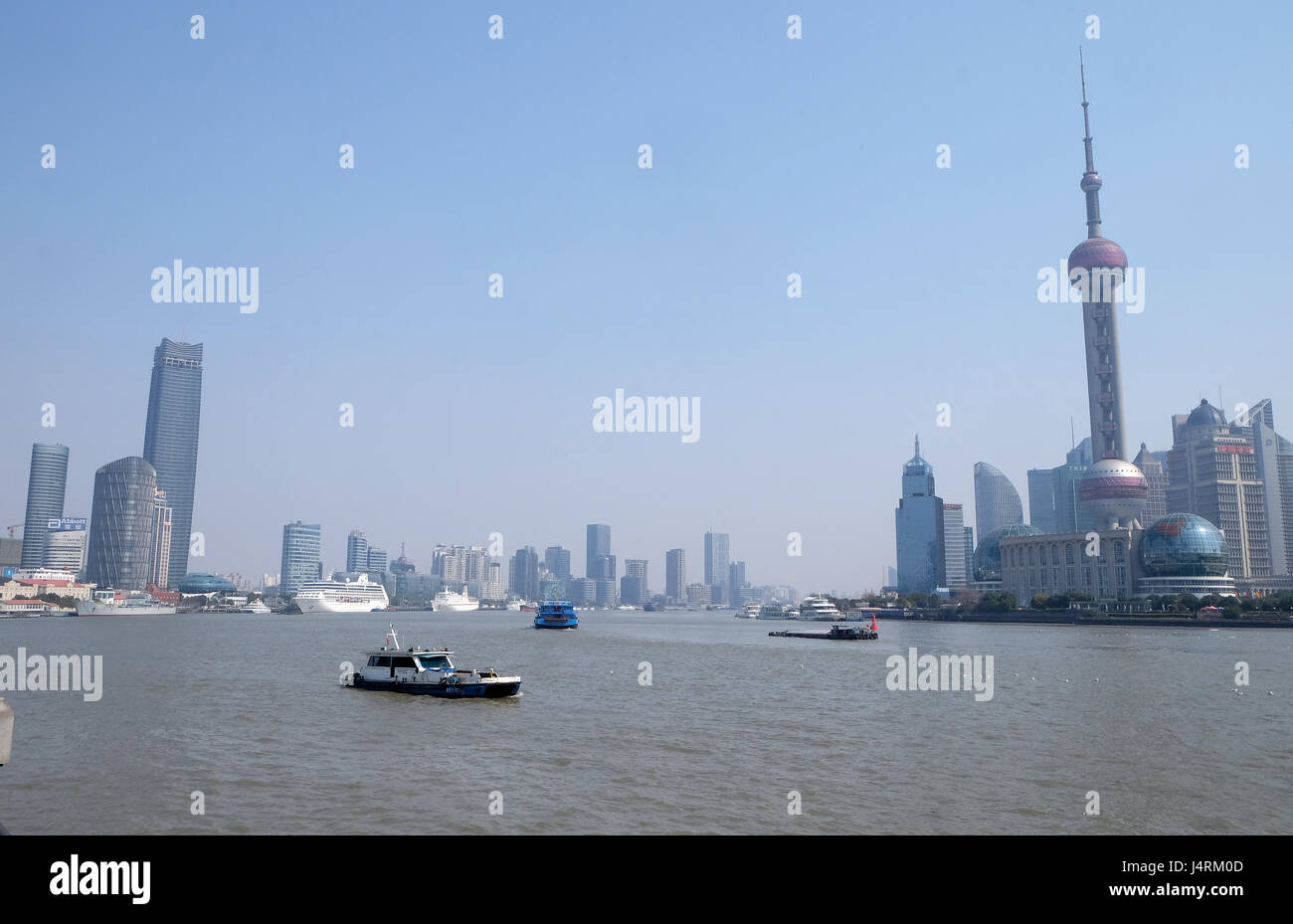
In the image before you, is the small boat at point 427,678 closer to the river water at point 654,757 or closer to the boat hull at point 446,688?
the boat hull at point 446,688

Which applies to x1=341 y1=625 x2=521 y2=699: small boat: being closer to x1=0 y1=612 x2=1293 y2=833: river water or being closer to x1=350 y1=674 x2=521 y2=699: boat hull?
x1=350 y1=674 x2=521 y2=699: boat hull

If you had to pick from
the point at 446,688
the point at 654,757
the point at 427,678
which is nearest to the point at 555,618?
the point at 427,678

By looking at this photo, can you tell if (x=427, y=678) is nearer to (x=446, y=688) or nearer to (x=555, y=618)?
(x=446, y=688)

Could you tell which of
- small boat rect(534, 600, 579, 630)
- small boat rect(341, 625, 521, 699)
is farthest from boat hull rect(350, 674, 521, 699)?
small boat rect(534, 600, 579, 630)

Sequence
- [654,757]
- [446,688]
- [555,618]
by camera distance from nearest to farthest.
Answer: [654,757], [446,688], [555,618]

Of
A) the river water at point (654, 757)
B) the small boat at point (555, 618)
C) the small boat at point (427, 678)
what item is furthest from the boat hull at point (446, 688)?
the small boat at point (555, 618)

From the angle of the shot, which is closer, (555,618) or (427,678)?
(427,678)

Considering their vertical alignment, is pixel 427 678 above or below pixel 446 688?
above
